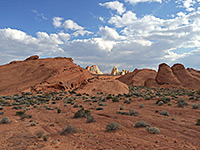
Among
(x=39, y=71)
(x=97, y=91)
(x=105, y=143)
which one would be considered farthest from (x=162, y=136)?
(x=39, y=71)

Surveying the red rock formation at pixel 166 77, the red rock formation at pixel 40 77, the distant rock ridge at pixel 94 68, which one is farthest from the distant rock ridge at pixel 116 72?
the red rock formation at pixel 40 77

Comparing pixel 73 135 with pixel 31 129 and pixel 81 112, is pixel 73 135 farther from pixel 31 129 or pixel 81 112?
pixel 81 112

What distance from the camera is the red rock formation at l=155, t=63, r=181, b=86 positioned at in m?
42.1

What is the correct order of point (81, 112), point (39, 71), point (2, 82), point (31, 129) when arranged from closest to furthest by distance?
point (31, 129)
point (81, 112)
point (2, 82)
point (39, 71)

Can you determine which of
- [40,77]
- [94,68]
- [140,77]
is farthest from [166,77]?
[94,68]

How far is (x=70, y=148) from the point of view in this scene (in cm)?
575

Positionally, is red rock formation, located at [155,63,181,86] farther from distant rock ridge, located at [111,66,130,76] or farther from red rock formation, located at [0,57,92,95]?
distant rock ridge, located at [111,66,130,76]

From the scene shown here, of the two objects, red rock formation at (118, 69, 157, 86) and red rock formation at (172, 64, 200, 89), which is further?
red rock formation at (118, 69, 157, 86)

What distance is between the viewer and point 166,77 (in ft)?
142

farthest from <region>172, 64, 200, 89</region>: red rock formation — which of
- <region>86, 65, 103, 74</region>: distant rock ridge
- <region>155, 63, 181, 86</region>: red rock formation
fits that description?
<region>86, 65, 103, 74</region>: distant rock ridge

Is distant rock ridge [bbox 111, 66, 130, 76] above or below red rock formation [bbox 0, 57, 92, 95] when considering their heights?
above

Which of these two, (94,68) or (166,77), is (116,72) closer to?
(94,68)

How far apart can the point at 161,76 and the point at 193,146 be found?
41433 mm

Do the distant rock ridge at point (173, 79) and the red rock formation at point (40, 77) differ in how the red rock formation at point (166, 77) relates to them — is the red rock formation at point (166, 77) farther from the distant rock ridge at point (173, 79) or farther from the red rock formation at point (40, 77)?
the red rock formation at point (40, 77)
